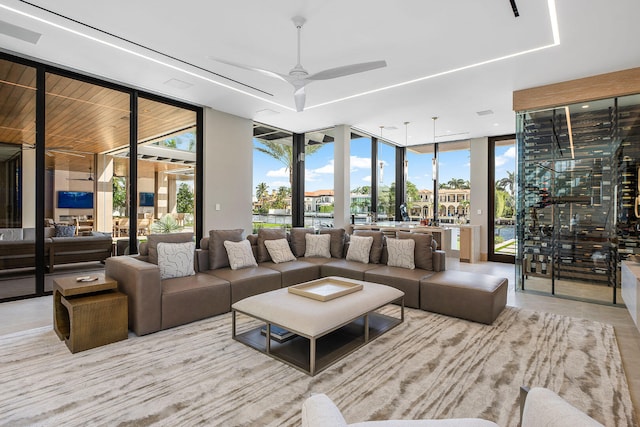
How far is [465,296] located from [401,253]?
3.62 ft

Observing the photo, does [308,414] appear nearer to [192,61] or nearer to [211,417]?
[211,417]

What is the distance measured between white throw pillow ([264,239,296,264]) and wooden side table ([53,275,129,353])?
2.08 metres

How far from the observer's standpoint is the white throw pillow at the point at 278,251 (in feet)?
15.8

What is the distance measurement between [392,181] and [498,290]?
19.2 feet

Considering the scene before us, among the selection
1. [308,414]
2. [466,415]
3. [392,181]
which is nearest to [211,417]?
[308,414]

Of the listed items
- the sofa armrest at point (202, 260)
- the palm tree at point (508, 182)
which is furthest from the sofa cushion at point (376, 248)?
the palm tree at point (508, 182)

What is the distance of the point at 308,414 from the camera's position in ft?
3.25

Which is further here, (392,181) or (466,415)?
(392,181)

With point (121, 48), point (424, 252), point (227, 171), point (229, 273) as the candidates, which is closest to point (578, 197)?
point (424, 252)

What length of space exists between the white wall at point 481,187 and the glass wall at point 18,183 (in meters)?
8.30

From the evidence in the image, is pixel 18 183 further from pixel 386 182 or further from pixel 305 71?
pixel 386 182

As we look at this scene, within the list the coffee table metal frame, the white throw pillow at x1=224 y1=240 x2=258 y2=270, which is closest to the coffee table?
the coffee table metal frame

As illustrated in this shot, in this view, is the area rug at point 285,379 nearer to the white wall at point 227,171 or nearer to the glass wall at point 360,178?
the white wall at point 227,171

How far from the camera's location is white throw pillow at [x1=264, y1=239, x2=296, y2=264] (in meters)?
4.82
